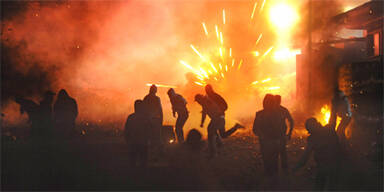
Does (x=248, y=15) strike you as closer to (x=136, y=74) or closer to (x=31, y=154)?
(x=136, y=74)

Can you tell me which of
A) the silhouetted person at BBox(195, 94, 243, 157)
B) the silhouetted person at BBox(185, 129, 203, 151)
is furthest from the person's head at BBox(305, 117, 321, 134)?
the silhouetted person at BBox(185, 129, 203, 151)

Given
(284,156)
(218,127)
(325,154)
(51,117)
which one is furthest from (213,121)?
(51,117)

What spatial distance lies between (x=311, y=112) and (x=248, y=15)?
11912 millimetres

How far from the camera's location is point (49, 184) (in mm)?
5512

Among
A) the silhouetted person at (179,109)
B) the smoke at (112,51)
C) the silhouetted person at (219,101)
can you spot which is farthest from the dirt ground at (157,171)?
the smoke at (112,51)

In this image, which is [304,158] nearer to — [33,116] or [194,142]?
[194,142]

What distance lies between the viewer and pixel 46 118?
7.49m

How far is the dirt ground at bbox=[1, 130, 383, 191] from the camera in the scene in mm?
5570

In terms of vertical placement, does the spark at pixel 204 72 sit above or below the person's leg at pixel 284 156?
above

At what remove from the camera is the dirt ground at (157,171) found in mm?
5570

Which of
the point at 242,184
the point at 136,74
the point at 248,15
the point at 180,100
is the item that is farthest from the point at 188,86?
the point at 242,184

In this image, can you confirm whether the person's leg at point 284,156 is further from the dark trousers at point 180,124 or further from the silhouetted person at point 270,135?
the dark trousers at point 180,124

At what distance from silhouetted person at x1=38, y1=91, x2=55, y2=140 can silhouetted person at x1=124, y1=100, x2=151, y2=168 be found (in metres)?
2.41

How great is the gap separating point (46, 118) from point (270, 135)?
16.3 ft
